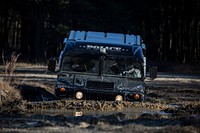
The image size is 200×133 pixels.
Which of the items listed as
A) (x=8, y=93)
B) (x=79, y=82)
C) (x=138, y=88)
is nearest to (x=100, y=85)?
(x=79, y=82)

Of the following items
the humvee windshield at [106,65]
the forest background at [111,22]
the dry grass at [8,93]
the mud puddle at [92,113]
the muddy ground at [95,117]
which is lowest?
the mud puddle at [92,113]

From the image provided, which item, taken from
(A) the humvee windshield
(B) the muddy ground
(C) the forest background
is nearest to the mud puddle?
(B) the muddy ground

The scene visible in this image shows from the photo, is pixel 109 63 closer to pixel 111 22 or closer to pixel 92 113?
pixel 92 113

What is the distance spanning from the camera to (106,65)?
17234 millimetres

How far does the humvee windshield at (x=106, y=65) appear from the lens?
56.3 ft

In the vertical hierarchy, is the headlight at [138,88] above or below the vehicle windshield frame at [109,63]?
below

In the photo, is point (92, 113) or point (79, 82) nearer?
point (92, 113)

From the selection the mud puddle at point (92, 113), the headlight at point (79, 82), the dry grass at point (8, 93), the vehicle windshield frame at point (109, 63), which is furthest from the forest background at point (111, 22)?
the mud puddle at point (92, 113)

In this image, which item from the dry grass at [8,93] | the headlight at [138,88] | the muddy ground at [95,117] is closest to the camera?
the muddy ground at [95,117]

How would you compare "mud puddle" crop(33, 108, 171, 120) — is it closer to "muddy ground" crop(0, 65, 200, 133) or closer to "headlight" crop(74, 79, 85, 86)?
"muddy ground" crop(0, 65, 200, 133)

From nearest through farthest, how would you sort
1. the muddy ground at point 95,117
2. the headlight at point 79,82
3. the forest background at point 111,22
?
the muddy ground at point 95,117 → the headlight at point 79,82 → the forest background at point 111,22

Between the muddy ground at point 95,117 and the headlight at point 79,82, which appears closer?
the muddy ground at point 95,117

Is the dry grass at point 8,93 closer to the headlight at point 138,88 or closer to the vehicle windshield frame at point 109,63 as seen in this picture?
the vehicle windshield frame at point 109,63

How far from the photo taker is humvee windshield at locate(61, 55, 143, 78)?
1716cm
